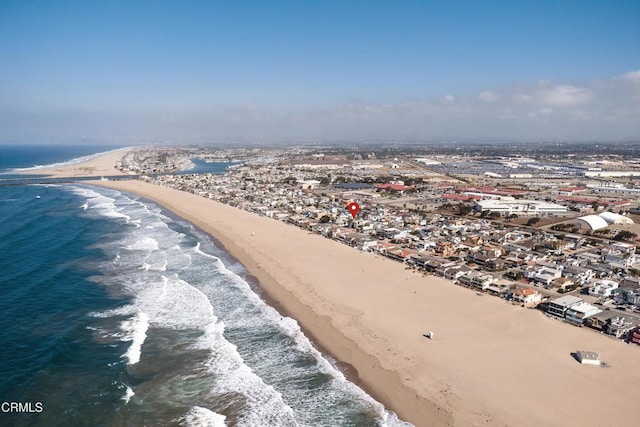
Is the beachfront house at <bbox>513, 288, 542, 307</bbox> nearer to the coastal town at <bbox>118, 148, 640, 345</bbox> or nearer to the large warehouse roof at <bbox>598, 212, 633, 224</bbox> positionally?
the coastal town at <bbox>118, 148, 640, 345</bbox>

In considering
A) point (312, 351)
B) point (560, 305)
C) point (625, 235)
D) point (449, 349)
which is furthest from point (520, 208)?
point (312, 351)

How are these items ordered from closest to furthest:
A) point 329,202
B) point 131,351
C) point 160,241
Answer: point 131,351, point 160,241, point 329,202

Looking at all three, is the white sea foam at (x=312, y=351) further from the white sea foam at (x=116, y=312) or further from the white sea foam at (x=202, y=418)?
the white sea foam at (x=116, y=312)

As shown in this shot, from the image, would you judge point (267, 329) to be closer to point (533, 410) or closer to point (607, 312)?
point (533, 410)

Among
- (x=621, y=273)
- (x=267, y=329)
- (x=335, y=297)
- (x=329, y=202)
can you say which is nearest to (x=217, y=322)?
(x=267, y=329)

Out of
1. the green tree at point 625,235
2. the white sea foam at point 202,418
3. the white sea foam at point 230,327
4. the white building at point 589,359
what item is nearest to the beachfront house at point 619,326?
the white building at point 589,359

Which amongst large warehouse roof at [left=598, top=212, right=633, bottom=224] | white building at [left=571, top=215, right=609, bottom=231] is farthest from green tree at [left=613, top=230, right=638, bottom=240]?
large warehouse roof at [left=598, top=212, right=633, bottom=224]

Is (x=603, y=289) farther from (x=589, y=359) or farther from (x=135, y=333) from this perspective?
(x=135, y=333)
